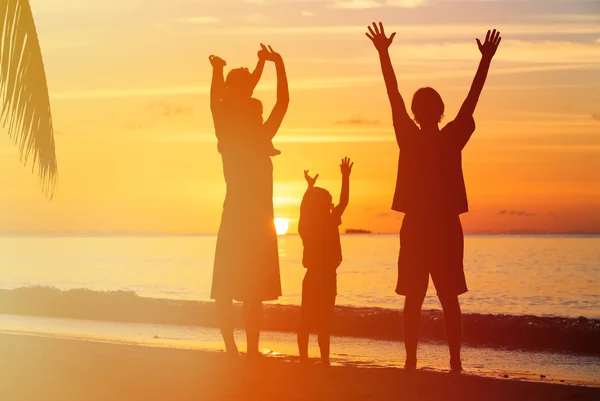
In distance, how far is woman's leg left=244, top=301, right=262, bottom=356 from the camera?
313 inches

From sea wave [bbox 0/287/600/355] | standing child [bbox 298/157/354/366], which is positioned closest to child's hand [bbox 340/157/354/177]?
standing child [bbox 298/157/354/366]

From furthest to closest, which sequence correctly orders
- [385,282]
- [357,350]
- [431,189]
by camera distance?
[385,282] < [357,350] < [431,189]

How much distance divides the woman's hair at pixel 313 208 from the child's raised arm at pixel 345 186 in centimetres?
11

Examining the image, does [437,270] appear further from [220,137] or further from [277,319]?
[277,319]

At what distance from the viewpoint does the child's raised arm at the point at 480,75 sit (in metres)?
7.59

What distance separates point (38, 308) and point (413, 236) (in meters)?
20.1

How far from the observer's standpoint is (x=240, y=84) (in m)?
8.02

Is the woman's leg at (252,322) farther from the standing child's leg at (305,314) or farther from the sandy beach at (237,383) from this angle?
the standing child's leg at (305,314)

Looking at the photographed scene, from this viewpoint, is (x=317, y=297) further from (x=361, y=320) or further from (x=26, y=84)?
(x=361, y=320)

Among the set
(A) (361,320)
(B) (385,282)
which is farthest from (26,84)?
(B) (385,282)

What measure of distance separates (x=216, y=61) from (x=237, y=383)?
8.86 feet

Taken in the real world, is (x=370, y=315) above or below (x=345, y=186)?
below

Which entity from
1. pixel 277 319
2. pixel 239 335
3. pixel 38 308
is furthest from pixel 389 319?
pixel 38 308

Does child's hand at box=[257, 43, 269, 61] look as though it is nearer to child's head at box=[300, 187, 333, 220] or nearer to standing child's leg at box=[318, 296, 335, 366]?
child's head at box=[300, 187, 333, 220]
